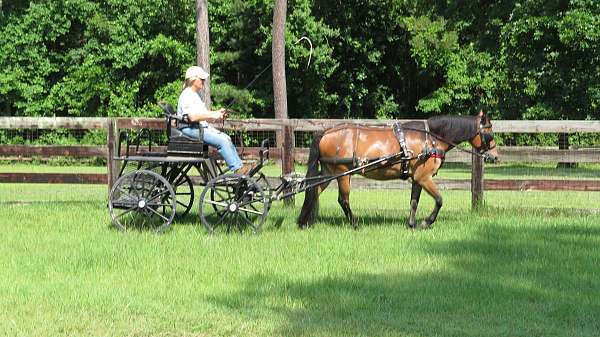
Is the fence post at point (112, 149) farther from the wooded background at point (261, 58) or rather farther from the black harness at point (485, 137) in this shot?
the wooded background at point (261, 58)

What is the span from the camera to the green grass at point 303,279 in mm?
5758

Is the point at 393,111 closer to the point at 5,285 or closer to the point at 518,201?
the point at 518,201

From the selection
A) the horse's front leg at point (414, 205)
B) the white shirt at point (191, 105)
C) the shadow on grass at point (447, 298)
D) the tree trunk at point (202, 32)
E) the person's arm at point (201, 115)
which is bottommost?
the shadow on grass at point (447, 298)

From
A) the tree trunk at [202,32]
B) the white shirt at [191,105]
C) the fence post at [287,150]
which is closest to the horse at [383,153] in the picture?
the white shirt at [191,105]

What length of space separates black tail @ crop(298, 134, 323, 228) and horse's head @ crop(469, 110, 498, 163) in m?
2.12

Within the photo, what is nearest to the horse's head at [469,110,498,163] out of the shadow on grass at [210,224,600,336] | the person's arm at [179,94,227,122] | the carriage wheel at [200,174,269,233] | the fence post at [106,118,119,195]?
the shadow on grass at [210,224,600,336]

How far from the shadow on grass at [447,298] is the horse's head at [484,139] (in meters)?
A: 2.43

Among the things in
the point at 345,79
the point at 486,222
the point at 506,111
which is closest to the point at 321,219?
the point at 486,222

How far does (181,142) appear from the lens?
980 centimetres

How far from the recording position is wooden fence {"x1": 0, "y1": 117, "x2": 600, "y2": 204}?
12281 mm

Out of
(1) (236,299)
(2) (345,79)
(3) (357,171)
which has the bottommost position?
(1) (236,299)

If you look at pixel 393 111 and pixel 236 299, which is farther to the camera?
pixel 393 111

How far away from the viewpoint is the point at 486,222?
36.0 feet

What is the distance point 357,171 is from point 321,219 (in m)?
1.38
